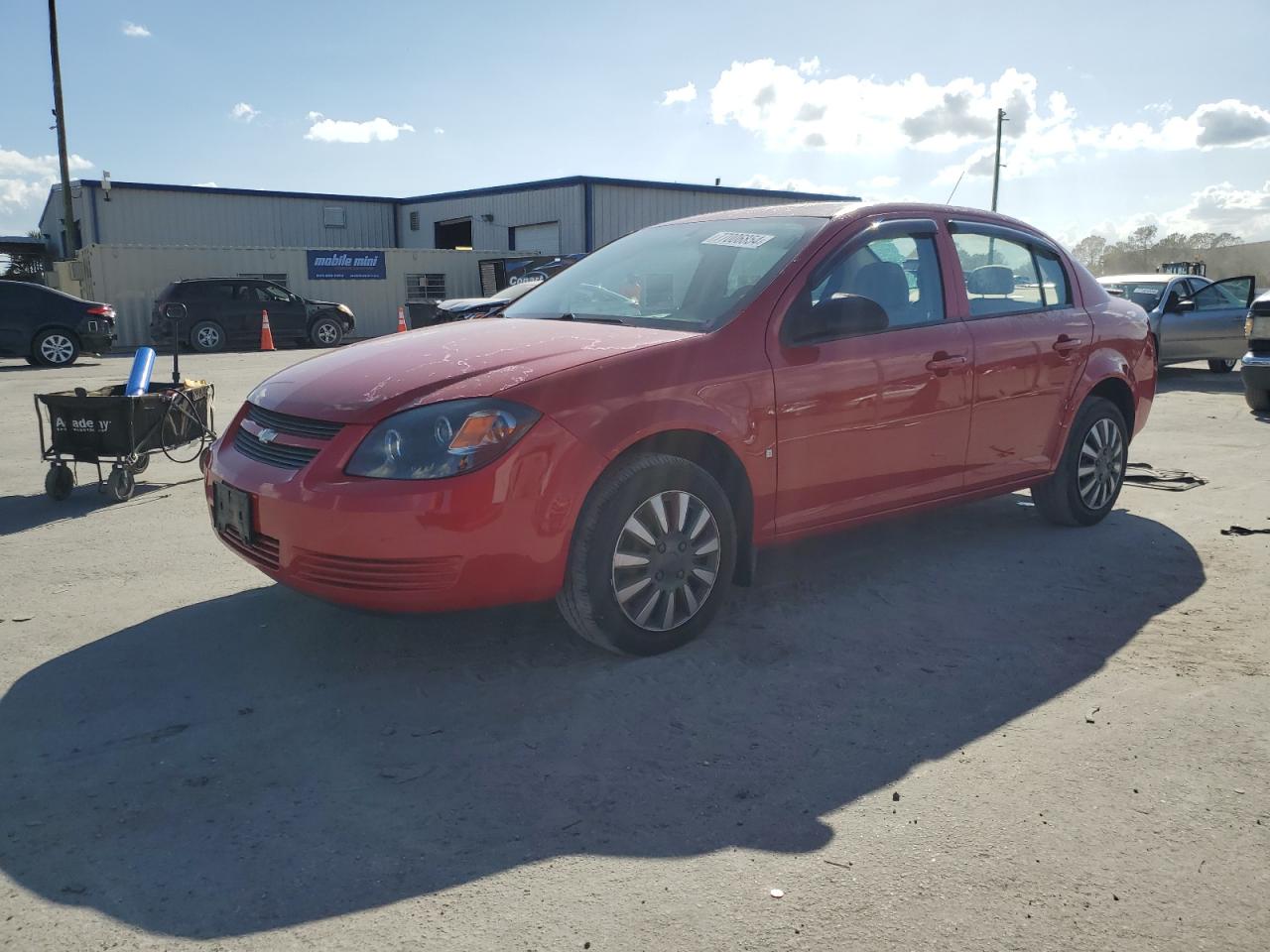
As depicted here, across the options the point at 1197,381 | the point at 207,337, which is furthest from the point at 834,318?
the point at 207,337

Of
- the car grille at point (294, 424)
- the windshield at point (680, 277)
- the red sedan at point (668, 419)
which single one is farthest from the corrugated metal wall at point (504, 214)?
the car grille at point (294, 424)

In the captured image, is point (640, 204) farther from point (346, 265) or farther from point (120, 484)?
point (120, 484)

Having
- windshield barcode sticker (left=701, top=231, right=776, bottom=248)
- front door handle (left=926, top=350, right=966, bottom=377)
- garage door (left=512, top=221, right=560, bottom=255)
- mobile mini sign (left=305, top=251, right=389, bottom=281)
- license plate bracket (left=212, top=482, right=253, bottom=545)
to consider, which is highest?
garage door (left=512, top=221, right=560, bottom=255)

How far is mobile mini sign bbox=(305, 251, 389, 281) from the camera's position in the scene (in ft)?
94.2

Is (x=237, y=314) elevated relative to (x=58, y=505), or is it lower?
elevated

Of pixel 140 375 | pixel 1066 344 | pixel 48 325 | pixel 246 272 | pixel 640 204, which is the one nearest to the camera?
pixel 1066 344

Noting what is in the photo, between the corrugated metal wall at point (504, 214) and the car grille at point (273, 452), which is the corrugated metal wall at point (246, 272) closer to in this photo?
the corrugated metal wall at point (504, 214)

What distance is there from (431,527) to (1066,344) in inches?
142

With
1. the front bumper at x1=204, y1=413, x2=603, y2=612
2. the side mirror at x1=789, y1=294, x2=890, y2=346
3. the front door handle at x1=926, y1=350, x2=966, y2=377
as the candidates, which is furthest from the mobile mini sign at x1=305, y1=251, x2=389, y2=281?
the front bumper at x1=204, y1=413, x2=603, y2=612

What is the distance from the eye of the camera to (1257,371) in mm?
10195

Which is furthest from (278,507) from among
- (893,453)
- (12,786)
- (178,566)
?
(893,453)

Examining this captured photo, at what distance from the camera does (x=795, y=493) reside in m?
4.24

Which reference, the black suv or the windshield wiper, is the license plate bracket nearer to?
the windshield wiper

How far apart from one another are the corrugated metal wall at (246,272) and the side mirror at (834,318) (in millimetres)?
24153
